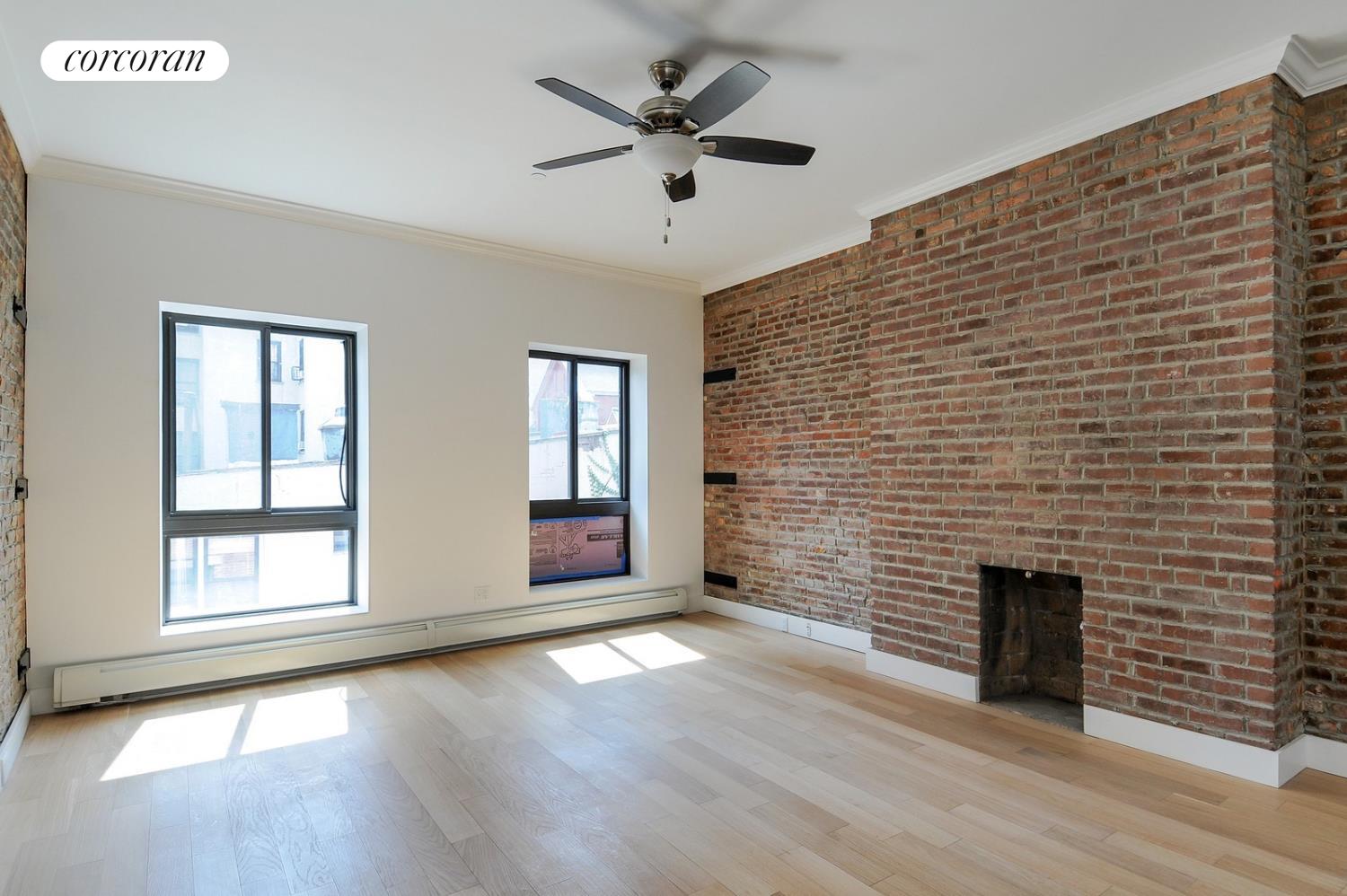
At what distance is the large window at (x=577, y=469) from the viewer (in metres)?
5.91

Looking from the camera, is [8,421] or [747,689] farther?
[747,689]

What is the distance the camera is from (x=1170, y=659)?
3.19 m

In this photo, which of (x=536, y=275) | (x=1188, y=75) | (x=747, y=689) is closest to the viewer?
(x=1188, y=75)

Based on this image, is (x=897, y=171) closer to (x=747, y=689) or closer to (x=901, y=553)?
(x=901, y=553)

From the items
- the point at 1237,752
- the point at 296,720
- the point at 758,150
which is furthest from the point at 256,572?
the point at 1237,752

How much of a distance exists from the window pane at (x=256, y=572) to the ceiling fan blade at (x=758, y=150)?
3.70 m

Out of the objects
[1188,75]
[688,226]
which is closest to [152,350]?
[688,226]

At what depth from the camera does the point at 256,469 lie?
15.3 feet

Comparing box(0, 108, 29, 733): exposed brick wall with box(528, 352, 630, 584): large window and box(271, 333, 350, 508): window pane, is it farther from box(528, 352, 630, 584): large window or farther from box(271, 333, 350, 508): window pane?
box(528, 352, 630, 584): large window

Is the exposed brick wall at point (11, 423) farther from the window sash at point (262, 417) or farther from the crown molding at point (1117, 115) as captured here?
the crown molding at point (1117, 115)

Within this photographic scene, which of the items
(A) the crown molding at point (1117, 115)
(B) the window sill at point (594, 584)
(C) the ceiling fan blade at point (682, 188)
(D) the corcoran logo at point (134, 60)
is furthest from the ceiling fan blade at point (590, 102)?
(B) the window sill at point (594, 584)

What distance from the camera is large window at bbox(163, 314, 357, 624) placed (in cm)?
446

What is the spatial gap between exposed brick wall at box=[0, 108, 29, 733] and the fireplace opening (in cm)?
493

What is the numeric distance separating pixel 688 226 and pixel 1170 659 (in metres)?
3.70
